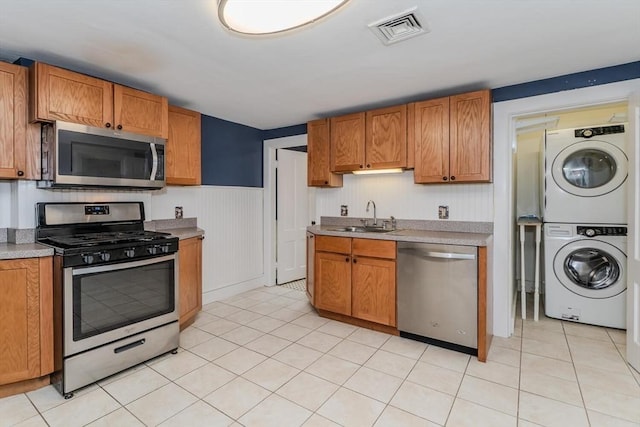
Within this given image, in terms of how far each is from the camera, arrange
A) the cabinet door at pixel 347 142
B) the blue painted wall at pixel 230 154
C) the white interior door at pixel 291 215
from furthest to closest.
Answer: the white interior door at pixel 291 215 → the blue painted wall at pixel 230 154 → the cabinet door at pixel 347 142

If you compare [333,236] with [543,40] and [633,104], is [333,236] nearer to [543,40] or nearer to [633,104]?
[543,40]

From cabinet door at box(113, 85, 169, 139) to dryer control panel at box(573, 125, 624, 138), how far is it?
13.5ft

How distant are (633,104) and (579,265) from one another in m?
1.72

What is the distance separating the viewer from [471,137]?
2.86 metres

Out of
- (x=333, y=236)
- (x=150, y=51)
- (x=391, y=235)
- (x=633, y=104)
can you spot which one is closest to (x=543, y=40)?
(x=633, y=104)

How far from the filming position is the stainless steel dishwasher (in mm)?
2549

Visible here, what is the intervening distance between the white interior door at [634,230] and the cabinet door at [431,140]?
1.27 meters

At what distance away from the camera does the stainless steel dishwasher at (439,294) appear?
2.55 meters

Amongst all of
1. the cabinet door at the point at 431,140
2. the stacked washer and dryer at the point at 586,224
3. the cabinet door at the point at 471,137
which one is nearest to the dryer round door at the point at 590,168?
the stacked washer and dryer at the point at 586,224

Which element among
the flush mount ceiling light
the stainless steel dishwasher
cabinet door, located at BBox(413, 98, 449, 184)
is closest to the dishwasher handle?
the stainless steel dishwasher

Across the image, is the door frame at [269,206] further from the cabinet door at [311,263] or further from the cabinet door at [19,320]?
the cabinet door at [19,320]

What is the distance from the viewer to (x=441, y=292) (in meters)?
2.67

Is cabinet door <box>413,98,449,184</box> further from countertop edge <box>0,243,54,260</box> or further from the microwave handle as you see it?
countertop edge <box>0,243,54,260</box>

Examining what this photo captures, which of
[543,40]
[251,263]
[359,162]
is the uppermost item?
[543,40]
